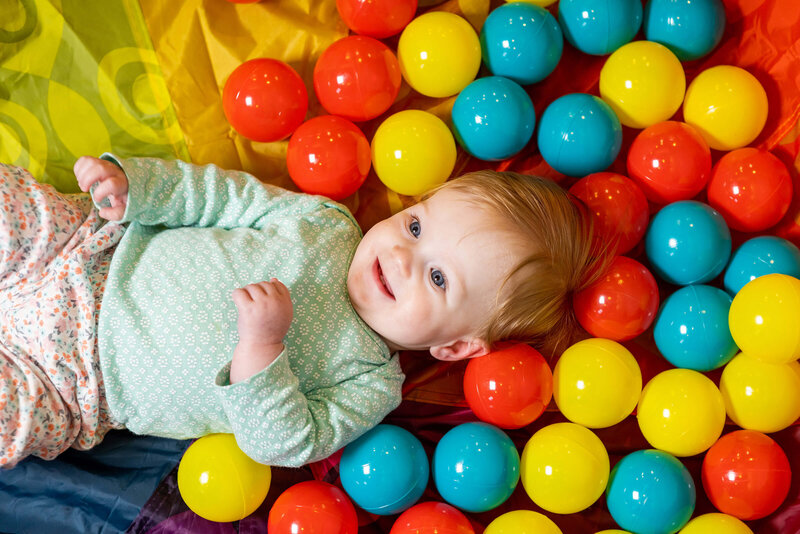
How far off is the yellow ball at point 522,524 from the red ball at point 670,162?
699 mm

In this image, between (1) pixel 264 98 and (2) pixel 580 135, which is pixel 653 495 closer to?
(2) pixel 580 135

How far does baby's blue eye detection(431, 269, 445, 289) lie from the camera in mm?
1289

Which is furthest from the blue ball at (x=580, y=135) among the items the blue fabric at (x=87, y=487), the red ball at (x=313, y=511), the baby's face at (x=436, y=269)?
the blue fabric at (x=87, y=487)

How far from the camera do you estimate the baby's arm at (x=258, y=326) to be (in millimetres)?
1221

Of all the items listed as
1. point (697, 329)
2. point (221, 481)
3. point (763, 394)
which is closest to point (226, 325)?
point (221, 481)

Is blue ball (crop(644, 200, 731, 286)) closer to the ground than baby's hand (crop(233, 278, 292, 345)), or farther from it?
closer to the ground

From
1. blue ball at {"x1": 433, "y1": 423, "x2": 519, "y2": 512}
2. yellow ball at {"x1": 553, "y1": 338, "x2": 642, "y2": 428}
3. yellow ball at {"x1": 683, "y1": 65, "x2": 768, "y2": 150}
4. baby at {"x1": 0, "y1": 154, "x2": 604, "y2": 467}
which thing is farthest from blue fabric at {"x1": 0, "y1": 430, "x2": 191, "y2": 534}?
yellow ball at {"x1": 683, "y1": 65, "x2": 768, "y2": 150}

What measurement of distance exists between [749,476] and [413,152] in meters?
0.88

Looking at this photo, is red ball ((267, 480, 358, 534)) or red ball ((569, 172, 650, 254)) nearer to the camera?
red ball ((267, 480, 358, 534))

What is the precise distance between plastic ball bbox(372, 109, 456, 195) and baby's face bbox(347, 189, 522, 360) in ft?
0.55

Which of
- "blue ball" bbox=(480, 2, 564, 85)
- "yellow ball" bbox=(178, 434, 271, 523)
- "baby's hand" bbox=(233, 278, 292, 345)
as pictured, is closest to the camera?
"baby's hand" bbox=(233, 278, 292, 345)

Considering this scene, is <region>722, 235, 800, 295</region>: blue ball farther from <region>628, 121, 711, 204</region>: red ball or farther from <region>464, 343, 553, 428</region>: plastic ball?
<region>464, 343, 553, 428</region>: plastic ball

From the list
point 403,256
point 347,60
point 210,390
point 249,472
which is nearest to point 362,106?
point 347,60

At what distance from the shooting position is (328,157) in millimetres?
1504
